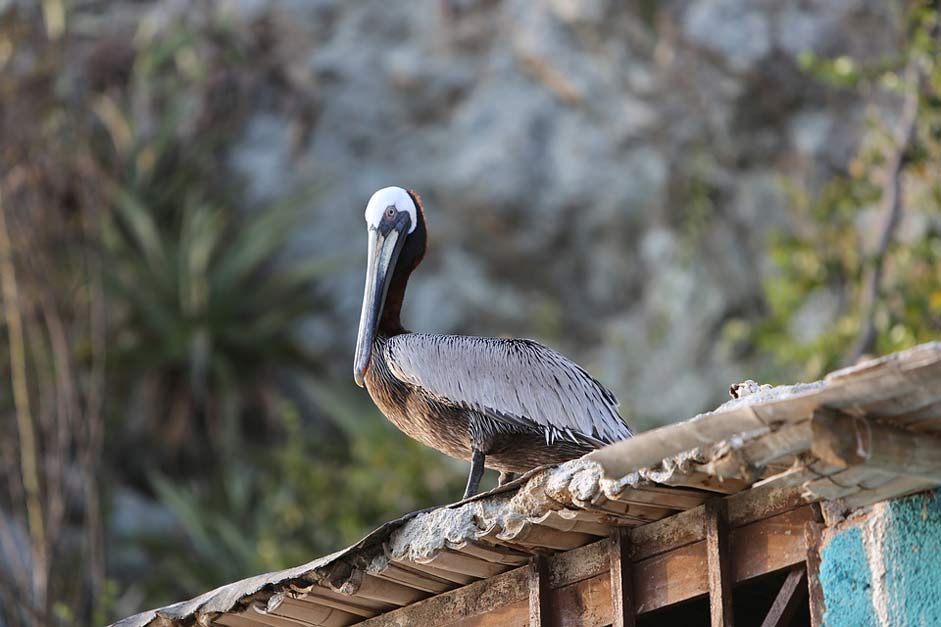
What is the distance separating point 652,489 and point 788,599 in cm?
48

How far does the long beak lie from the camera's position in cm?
630

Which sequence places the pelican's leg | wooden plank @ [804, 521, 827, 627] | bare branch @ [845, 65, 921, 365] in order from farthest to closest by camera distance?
bare branch @ [845, 65, 921, 365]
the pelican's leg
wooden plank @ [804, 521, 827, 627]

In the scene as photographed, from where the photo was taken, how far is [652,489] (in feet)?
14.5

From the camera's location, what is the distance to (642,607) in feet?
15.5

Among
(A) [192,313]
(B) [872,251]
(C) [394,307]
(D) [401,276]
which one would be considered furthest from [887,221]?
(A) [192,313]

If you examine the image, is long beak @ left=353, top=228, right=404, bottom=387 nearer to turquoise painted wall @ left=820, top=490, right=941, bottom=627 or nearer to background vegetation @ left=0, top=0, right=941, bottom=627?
turquoise painted wall @ left=820, top=490, right=941, bottom=627

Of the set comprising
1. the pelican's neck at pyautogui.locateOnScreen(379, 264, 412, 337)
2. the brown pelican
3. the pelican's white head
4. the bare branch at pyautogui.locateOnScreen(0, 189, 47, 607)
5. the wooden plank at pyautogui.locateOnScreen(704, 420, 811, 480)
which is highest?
the bare branch at pyautogui.locateOnScreen(0, 189, 47, 607)

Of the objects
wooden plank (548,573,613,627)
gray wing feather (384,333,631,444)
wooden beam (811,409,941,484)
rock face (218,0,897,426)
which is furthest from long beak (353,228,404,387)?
rock face (218,0,897,426)

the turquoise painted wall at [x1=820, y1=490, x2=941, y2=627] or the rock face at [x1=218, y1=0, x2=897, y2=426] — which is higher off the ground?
the rock face at [x1=218, y1=0, x2=897, y2=426]

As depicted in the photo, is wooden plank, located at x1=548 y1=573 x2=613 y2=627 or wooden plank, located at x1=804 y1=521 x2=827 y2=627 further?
wooden plank, located at x1=548 y1=573 x2=613 y2=627

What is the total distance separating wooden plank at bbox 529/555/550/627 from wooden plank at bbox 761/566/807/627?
0.79 m

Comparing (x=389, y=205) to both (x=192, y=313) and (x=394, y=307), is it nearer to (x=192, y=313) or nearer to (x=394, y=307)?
(x=394, y=307)

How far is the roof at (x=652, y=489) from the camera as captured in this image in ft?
12.1

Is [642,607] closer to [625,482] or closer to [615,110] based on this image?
[625,482]
